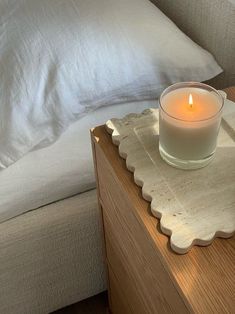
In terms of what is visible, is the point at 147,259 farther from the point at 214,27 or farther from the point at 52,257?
the point at 214,27

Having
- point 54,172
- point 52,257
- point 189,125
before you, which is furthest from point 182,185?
point 52,257

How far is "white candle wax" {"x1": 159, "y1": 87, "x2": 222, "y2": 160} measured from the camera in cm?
54

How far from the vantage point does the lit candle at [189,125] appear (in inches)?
21.3

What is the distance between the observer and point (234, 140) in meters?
0.61

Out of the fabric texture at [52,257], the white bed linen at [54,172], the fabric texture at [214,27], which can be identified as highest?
the fabric texture at [214,27]

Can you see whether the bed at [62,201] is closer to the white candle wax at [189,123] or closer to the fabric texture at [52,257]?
the fabric texture at [52,257]

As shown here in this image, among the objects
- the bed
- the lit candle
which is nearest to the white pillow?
the bed

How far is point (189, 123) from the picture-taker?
0.54 metres

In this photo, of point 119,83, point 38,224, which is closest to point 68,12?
point 119,83

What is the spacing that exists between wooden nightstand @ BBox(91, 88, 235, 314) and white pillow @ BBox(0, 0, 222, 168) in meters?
0.16

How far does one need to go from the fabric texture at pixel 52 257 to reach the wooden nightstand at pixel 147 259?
94 millimetres

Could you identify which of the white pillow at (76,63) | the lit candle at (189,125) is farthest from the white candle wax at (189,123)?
the white pillow at (76,63)

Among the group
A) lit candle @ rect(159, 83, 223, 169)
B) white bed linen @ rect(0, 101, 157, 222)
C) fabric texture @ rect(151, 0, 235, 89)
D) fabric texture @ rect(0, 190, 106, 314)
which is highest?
lit candle @ rect(159, 83, 223, 169)

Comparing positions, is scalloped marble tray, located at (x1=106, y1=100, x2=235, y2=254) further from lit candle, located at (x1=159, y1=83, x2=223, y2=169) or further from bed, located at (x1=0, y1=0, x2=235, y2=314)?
bed, located at (x1=0, y1=0, x2=235, y2=314)
